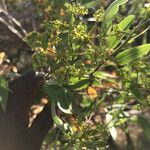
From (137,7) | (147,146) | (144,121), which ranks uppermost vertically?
(137,7)

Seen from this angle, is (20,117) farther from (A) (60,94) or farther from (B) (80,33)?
(B) (80,33)

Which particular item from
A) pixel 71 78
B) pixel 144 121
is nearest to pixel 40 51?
pixel 71 78

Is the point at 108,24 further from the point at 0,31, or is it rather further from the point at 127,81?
the point at 0,31

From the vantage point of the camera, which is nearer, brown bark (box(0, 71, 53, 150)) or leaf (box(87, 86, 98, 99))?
brown bark (box(0, 71, 53, 150))

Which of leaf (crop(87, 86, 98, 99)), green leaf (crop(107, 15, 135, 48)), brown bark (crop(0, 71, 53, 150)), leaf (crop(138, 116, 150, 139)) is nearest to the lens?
green leaf (crop(107, 15, 135, 48))

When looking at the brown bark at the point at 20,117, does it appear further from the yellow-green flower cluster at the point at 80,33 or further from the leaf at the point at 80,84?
the yellow-green flower cluster at the point at 80,33

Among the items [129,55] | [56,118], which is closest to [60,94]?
[56,118]

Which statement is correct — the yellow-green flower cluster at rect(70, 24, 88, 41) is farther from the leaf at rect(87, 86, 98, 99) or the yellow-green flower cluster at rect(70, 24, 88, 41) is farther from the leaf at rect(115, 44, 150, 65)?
the leaf at rect(87, 86, 98, 99)

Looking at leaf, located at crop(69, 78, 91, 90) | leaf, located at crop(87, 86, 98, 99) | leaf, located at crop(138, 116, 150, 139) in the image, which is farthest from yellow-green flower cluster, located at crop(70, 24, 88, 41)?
Result: leaf, located at crop(138, 116, 150, 139)

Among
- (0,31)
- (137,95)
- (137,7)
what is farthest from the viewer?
(137,7)
